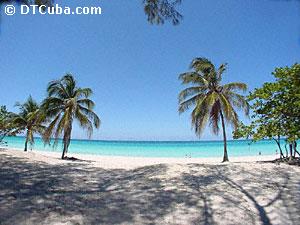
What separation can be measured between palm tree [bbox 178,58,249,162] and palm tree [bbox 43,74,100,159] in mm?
7047

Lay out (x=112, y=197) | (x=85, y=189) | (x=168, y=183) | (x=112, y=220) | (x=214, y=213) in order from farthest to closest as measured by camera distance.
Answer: (x=168, y=183)
(x=85, y=189)
(x=112, y=197)
(x=214, y=213)
(x=112, y=220)

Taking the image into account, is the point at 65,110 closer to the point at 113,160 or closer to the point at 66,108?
the point at 66,108

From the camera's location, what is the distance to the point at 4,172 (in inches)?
290

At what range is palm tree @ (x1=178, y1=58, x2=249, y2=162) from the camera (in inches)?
642

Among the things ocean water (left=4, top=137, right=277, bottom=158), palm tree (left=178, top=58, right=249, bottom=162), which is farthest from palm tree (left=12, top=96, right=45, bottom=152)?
palm tree (left=178, top=58, right=249, bottom=162)

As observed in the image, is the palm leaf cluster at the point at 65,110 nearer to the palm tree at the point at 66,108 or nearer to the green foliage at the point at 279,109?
the palm tree at the point at 66,108

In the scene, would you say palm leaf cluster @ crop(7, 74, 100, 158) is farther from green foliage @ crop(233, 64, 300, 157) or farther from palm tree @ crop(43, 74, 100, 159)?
green foliage @ crop(233, 64, 300, 157)

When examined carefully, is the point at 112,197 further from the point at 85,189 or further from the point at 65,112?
the point at 65,112

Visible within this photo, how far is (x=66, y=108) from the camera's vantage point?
1878 centimetres

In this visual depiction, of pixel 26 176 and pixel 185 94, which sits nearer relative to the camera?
pixel 26 176

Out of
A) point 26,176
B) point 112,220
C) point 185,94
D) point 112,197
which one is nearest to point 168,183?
point 112,197

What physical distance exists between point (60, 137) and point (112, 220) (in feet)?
49.3

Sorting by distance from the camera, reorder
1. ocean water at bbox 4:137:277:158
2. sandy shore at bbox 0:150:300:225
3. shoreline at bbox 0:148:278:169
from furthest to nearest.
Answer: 1. ocean water at bbox 4:137:277:158
2. shoreline at bbox 0:148:278:169
3. sandy shore at bbox 0:150:300:225

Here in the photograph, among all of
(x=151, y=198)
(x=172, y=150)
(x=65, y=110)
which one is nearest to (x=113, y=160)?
(x=65, y=110)
